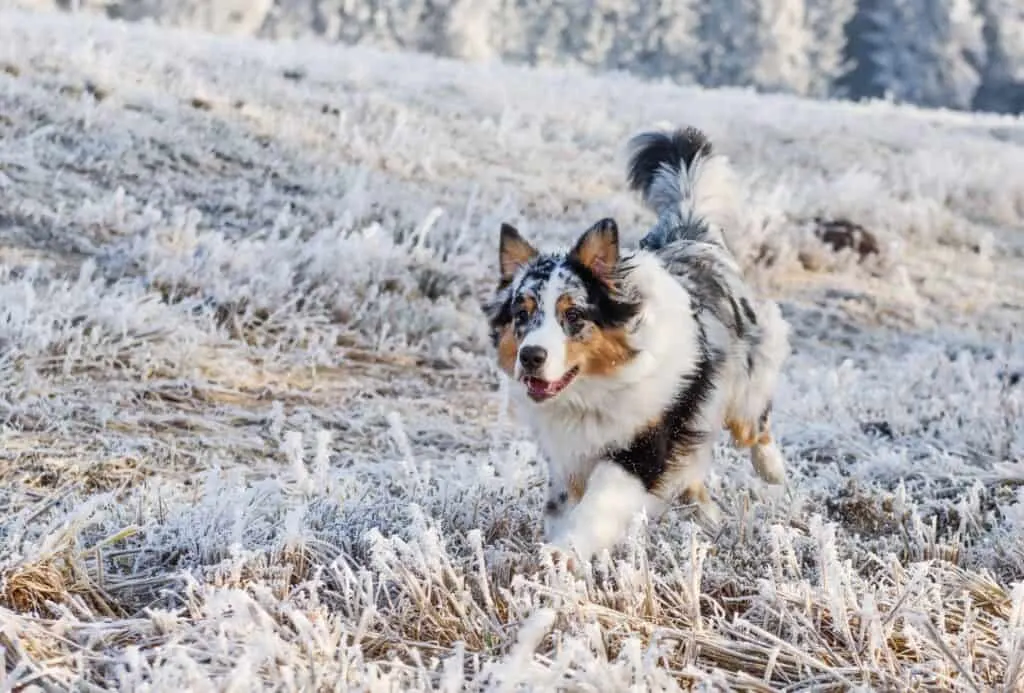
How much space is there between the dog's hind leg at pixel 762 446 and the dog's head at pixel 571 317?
133cm

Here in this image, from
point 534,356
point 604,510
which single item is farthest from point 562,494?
point 534,356

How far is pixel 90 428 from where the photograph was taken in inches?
215

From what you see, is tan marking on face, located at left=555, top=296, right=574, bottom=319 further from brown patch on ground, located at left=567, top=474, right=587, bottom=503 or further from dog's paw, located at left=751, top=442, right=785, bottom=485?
dog's paw, located at left=751, top=442, right=785, bottom=485

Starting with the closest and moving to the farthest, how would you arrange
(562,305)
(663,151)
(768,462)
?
(562,305) → (768,462) → (663,151)

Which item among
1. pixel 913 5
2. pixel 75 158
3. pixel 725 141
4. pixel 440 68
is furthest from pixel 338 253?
pixel 913 5

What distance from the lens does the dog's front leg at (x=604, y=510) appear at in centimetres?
382

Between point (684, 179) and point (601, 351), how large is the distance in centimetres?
197

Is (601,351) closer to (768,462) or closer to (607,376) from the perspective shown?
(607,376)

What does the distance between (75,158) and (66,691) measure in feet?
24.2

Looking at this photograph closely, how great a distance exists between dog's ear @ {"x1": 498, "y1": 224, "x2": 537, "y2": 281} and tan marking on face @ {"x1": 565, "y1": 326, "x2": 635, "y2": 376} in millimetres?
505

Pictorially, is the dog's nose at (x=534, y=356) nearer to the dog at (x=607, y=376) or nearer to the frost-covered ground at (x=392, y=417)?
the dog at (x=607, y=376)

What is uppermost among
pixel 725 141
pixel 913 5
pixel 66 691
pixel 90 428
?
pixel 913 5

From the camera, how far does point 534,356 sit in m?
3.93

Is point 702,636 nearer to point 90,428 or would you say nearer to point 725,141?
point 90,428
